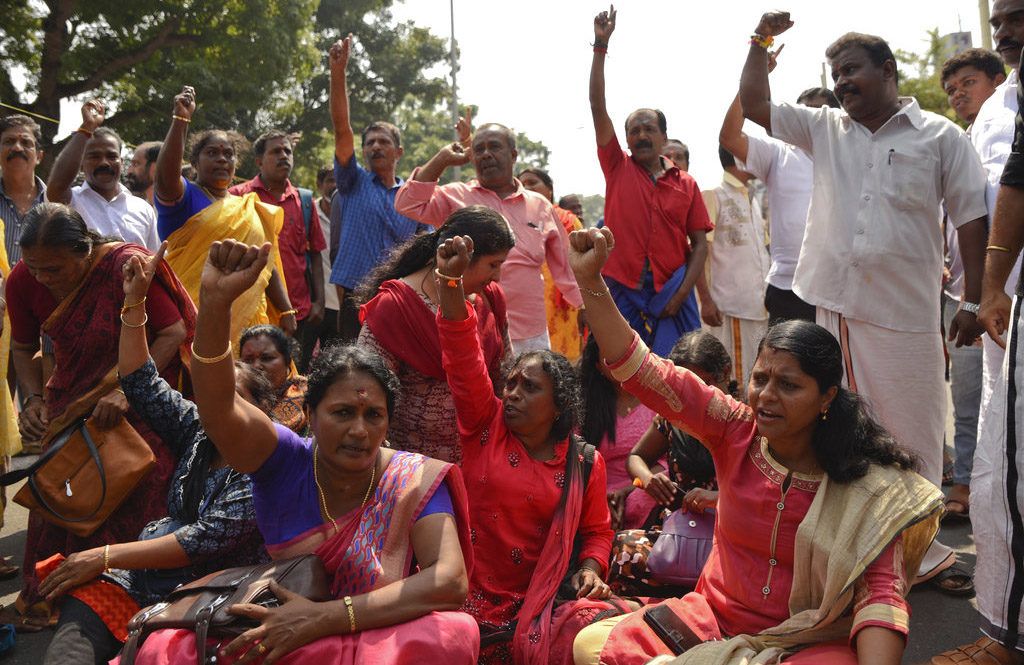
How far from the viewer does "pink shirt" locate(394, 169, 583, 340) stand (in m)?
5.11

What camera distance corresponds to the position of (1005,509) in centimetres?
280

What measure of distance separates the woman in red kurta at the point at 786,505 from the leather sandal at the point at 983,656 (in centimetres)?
49

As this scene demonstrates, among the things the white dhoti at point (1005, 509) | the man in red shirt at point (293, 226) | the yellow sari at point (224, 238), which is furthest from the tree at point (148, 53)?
the white dhoti at point (1005, 509)

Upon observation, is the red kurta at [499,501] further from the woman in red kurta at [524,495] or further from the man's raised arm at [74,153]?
the man's raised arm at [74,153]

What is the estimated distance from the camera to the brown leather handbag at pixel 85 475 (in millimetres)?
3465

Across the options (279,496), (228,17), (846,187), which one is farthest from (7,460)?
(228,17)

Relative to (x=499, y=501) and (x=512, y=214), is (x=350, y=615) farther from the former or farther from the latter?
(x=512, y=214)

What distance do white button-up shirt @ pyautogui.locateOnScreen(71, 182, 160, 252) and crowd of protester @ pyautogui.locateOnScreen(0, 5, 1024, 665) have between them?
3 centimetres

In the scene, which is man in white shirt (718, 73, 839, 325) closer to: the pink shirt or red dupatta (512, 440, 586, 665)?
the pink shirt

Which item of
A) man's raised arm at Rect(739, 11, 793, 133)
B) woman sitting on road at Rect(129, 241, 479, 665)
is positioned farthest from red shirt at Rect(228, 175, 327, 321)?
woman sitting on road at Rect(129, 241, 479, 665)

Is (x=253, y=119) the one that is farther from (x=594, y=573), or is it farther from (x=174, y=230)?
(x=594, y=573)

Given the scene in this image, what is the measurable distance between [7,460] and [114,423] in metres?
1.58

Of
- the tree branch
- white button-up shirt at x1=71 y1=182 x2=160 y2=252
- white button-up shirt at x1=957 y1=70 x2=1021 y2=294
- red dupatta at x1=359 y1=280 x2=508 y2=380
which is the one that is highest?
the tree branch

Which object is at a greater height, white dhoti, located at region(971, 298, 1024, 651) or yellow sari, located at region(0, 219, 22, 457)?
yellow sari, located at region(0, 219, 22, 457)
